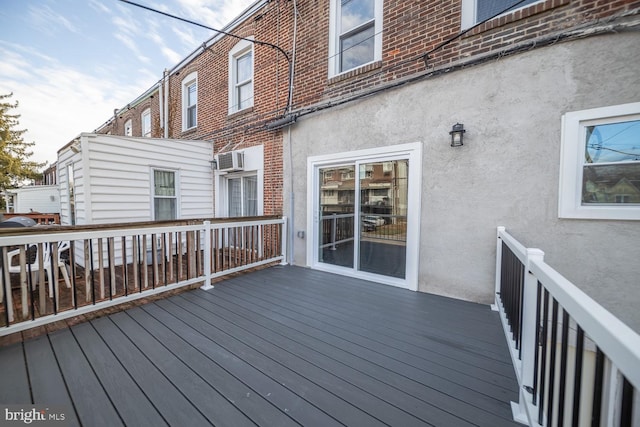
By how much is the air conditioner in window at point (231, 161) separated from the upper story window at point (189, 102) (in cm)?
243

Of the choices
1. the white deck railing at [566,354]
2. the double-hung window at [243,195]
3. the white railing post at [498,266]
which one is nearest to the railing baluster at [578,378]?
the white deck railing at [566,354]

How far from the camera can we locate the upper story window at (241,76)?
5.73 meters

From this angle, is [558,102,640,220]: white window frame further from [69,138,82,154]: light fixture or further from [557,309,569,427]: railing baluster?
[69,138,82,154]: light fixture

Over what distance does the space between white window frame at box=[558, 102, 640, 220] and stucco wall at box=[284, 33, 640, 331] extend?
0.20 ft

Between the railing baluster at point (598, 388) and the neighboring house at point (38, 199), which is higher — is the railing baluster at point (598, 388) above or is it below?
below

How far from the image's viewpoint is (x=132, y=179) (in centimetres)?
511

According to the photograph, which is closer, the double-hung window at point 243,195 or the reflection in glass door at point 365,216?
the reflection in glass door at point 365,216

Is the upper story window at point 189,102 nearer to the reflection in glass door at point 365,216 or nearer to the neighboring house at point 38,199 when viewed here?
the reflection in glass door at point 365,216

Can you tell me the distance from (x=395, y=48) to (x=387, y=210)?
228cm

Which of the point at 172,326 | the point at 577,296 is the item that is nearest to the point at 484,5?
the point at 577,296

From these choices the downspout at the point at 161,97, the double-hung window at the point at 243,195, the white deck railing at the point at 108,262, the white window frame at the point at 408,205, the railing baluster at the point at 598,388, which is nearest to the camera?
the railing baluster at the point at 598,388

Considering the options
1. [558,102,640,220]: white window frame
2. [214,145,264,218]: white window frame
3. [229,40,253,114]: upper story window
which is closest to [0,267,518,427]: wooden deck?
[558,102,640,220]: white window frame

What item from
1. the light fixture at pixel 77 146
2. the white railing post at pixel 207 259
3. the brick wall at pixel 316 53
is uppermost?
the brick wall at pixel 316 53

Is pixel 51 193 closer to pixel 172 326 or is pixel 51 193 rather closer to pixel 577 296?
pixel 172 326
